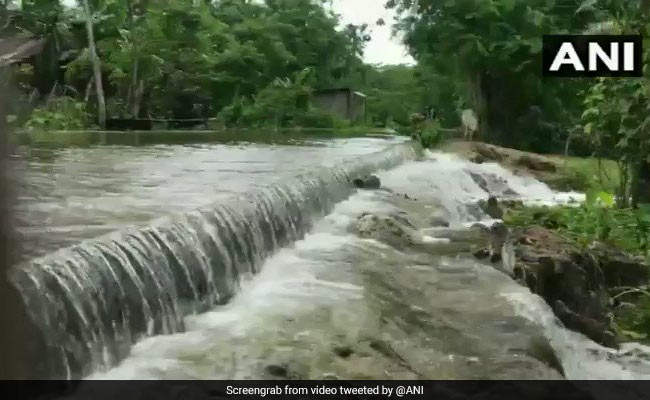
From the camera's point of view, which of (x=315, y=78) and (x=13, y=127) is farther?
(x=315, y=78)

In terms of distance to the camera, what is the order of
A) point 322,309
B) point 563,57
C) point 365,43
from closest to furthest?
point 563,57 < point 322,309 < point 365,43

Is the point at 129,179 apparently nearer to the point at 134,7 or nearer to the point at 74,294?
the point at 134,7

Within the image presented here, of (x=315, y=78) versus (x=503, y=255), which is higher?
(x=315, y=78)

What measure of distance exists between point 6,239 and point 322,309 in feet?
5.64

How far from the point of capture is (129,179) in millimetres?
3865

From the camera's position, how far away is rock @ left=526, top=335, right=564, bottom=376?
210 cm

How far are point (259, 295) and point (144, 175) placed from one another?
1842 mm

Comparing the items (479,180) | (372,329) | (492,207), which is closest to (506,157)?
(479,180)

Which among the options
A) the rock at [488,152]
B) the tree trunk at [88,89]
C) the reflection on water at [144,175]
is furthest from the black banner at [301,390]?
the rock at [488,152]

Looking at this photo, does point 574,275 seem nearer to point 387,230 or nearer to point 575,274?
point 575,274

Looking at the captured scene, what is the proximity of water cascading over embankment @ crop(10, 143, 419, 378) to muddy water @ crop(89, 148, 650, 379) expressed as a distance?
0.06 m

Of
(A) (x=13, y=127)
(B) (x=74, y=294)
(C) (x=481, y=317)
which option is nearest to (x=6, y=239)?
(A) (x=13, y=127)

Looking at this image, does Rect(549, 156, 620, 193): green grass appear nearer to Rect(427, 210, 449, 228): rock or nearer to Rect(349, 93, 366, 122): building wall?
Rect(427, 210, 449, 228): rock

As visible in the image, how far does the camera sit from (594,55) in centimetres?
208
